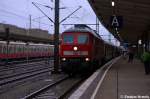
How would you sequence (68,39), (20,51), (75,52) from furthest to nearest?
(20,51) → (68,39) → (75,52)

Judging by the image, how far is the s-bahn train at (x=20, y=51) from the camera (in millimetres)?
51562

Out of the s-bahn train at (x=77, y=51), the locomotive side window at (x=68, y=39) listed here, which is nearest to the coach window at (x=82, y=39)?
the s-bahn train at (x=77, y=51)

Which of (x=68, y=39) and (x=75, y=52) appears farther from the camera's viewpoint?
(x=68, y=39)

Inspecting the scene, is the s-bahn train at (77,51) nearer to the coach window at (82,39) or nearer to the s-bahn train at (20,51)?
the coach window at (82,39)

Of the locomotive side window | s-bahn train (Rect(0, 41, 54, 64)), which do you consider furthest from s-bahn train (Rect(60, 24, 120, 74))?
s-bahn train (Rect(0, 41, 54, 64))

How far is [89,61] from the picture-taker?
2866 cm

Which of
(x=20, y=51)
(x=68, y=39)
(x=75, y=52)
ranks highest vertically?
(x=68, y=39)

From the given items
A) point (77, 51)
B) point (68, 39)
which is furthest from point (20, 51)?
point (77, 51)

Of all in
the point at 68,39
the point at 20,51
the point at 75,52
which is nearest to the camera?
the point at 75,52

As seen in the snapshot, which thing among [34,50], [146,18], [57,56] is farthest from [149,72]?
[34,50]

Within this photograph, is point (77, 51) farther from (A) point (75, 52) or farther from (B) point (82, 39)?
(B) point (82, 39)

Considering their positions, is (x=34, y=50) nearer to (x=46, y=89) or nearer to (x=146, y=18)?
(x=146, y=18)

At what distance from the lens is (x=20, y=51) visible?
200 ft

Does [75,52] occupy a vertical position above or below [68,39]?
below
